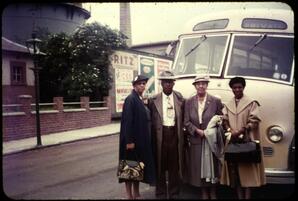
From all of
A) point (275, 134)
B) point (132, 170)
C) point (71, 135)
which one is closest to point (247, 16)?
point (275, 134)

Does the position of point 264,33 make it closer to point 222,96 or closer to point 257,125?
point 222,96

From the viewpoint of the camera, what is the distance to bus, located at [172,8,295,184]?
19.9ft

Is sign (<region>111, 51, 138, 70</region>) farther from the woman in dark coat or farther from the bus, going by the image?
the woman in dark coat

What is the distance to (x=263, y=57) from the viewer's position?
6637 millimetres

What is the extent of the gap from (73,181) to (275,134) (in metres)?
3.97

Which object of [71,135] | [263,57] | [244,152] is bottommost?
[71,135]

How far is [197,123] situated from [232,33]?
1926 millimetres

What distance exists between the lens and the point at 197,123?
5934 mm

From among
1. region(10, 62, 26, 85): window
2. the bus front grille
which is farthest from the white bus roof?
region(10, 62, 26, 85): window

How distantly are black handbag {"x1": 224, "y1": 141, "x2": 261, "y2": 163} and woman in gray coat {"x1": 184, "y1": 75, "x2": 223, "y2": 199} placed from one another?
0.32m

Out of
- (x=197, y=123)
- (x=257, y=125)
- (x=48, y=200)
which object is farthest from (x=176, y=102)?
(x=48, y=200)

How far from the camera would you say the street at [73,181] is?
6.62 metres

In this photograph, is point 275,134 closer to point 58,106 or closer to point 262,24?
point 262,24

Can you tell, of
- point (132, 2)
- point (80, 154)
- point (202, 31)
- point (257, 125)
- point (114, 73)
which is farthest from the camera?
point (114, 73)
